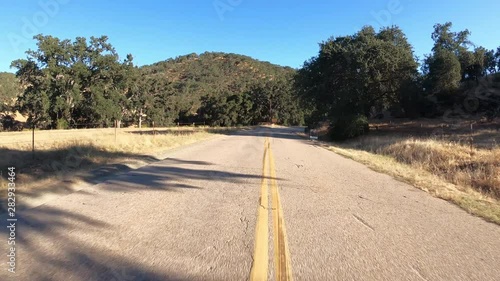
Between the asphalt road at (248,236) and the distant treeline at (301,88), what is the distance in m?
24.9

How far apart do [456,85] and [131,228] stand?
53.7 meters

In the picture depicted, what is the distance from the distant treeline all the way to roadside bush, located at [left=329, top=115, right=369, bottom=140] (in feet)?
0.29

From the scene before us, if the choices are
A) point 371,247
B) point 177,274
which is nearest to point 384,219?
point 371,247

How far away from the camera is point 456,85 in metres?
48.5

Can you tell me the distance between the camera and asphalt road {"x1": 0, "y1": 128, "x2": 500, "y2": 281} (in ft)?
11.9

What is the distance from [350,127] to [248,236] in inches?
1068

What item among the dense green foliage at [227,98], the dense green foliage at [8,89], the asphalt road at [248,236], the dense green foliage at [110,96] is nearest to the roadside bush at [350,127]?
the dense green foliage at [110,96]

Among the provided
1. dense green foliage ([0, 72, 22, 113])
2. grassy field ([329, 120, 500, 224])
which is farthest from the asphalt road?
dense green foliage ([0, 72, 22, 113])

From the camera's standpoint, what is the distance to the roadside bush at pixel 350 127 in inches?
1197

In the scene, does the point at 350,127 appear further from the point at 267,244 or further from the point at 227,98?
the point at 227,98

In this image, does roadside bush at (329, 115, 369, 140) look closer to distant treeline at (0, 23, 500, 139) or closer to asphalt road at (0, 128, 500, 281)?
distant treeline at (0, 23, 500, 139)

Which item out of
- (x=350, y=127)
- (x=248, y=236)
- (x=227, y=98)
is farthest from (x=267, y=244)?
(x=227, y=98)

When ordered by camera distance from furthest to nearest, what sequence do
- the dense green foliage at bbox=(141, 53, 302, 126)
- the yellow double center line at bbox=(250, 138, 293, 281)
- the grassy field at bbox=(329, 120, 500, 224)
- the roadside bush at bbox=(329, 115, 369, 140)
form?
the dense green foliage at bbox=(141, 53, 302, 126) → the roadside bush at bbox=(329, 115, 369, 140) → the grassy field at bbox=(329, 120, 500, 224) → the yellow double center line at bbox=(250, 138, 293, 281)

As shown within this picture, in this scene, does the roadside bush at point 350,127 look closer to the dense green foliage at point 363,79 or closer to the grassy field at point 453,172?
the dense green foliage at point 363,79
